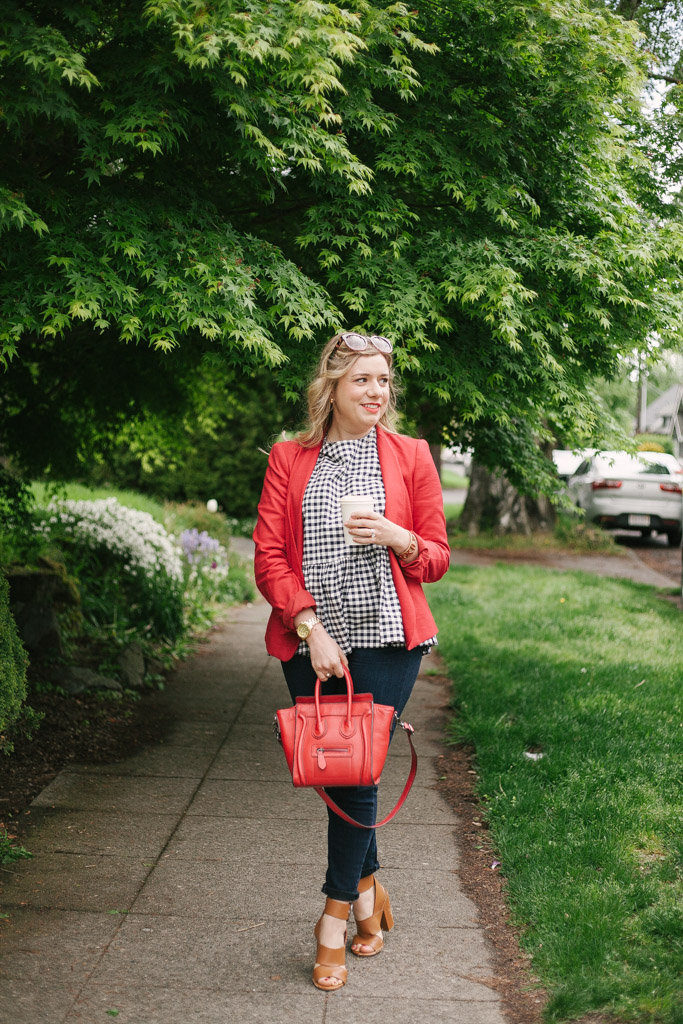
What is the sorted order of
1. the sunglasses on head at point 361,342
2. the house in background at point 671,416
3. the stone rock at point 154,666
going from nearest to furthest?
the sunglasses on head at point 361,342 → the stone rock at point 154,666 → the house in background at point 671,416

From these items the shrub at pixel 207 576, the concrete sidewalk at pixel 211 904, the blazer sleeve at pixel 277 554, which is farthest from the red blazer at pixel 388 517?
the shrub at pixel 207 576

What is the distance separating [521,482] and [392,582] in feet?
10.5

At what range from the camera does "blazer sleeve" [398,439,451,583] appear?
2.93 m

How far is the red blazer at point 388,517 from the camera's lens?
9.51ft

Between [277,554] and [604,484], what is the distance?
13.5 meters

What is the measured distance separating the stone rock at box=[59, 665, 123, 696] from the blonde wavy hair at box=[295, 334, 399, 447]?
3524mm

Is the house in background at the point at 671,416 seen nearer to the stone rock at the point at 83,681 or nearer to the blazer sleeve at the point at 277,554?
the stone rock at the point at 83,681

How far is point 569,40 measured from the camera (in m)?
4.48

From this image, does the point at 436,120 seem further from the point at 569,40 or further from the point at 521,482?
the point at 521,482

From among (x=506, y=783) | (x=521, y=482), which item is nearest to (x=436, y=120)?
(x=521, y=482)

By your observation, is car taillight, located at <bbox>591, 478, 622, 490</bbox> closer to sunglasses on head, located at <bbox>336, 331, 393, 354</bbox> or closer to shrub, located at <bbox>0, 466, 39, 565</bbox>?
shrub, located at <bbox>0, 466, 39, 565</bbox>

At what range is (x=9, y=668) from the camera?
152 inches

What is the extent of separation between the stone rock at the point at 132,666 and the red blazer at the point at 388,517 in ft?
12.3

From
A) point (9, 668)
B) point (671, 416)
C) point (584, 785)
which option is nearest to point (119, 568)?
point (9, 668)
